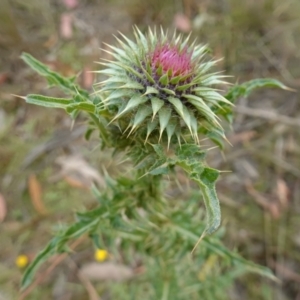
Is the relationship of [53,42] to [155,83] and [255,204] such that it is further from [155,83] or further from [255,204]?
[155,83]

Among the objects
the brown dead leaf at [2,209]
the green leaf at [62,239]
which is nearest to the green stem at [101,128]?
the green leaf at [62,239]

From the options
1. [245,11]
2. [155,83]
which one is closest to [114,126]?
[155,83]

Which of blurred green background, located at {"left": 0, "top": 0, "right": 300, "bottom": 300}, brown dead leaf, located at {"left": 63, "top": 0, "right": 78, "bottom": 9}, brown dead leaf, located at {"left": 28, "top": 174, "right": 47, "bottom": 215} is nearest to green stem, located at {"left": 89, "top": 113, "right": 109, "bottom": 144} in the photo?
blurred green background, located at {"left": 0, "top": 0, "right": 300, "bottom": 300}

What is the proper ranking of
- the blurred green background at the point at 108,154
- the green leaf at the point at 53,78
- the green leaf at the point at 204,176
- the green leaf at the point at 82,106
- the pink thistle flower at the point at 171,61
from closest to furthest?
the green leaf at the point at 204,176, the green leaf at the point at 82,106, the pink thistle flower at the point at 171,61, the green leaf at the point at 53,78, the blurred green background at the point at 108,154

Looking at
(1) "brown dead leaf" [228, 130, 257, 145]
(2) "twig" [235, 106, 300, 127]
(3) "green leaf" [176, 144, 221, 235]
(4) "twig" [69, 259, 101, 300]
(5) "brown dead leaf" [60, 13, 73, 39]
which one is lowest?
(4) "twig" [69, 259, 101, 300]

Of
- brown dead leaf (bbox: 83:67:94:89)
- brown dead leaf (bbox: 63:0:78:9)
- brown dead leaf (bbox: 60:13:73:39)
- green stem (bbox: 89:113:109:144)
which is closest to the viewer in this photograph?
green stem (bbox: 89:113:109:144)

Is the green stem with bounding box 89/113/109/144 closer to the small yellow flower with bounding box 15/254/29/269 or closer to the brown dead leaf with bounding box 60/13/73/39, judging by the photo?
the small yellow flower with bounding box 15/254/29/269

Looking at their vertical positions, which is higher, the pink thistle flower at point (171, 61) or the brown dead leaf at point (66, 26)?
the brown dead leaf at point (66, 26)

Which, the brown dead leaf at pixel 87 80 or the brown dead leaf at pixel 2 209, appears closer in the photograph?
the brown dead leaf at pixel 2 209

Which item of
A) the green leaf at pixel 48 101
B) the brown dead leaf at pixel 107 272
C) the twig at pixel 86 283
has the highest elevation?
the green leaf at pixel 48 101

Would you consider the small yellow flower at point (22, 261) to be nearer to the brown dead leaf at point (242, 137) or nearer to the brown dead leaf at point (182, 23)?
the brown dead leaf at point (242, 137)
